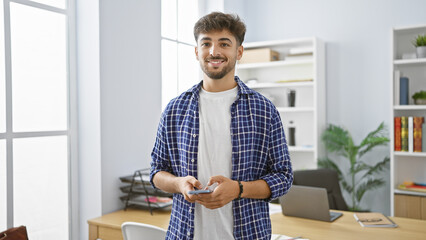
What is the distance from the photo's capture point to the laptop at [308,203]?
7.87 feet

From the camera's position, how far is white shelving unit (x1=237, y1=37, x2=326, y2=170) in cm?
423

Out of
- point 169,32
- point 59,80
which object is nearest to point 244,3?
point 169,32

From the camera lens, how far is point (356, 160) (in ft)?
14.1

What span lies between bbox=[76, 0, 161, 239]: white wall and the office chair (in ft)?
4.31

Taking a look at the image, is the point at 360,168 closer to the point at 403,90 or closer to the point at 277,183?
the point at 403,90

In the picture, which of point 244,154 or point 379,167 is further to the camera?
point 379,167

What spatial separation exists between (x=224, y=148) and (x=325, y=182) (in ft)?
6.90

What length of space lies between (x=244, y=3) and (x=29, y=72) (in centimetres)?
306

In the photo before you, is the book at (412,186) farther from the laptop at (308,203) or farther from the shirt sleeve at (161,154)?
the shirt sleeve at (161,154)

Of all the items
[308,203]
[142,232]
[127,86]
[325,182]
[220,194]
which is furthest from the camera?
[325,182]

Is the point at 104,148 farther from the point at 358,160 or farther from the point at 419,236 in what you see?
the point at 358,160

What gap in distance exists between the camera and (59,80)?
9.12 ft

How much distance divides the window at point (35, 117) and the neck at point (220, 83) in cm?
153

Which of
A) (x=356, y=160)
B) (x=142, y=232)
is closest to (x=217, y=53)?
(x=142, y=232)
